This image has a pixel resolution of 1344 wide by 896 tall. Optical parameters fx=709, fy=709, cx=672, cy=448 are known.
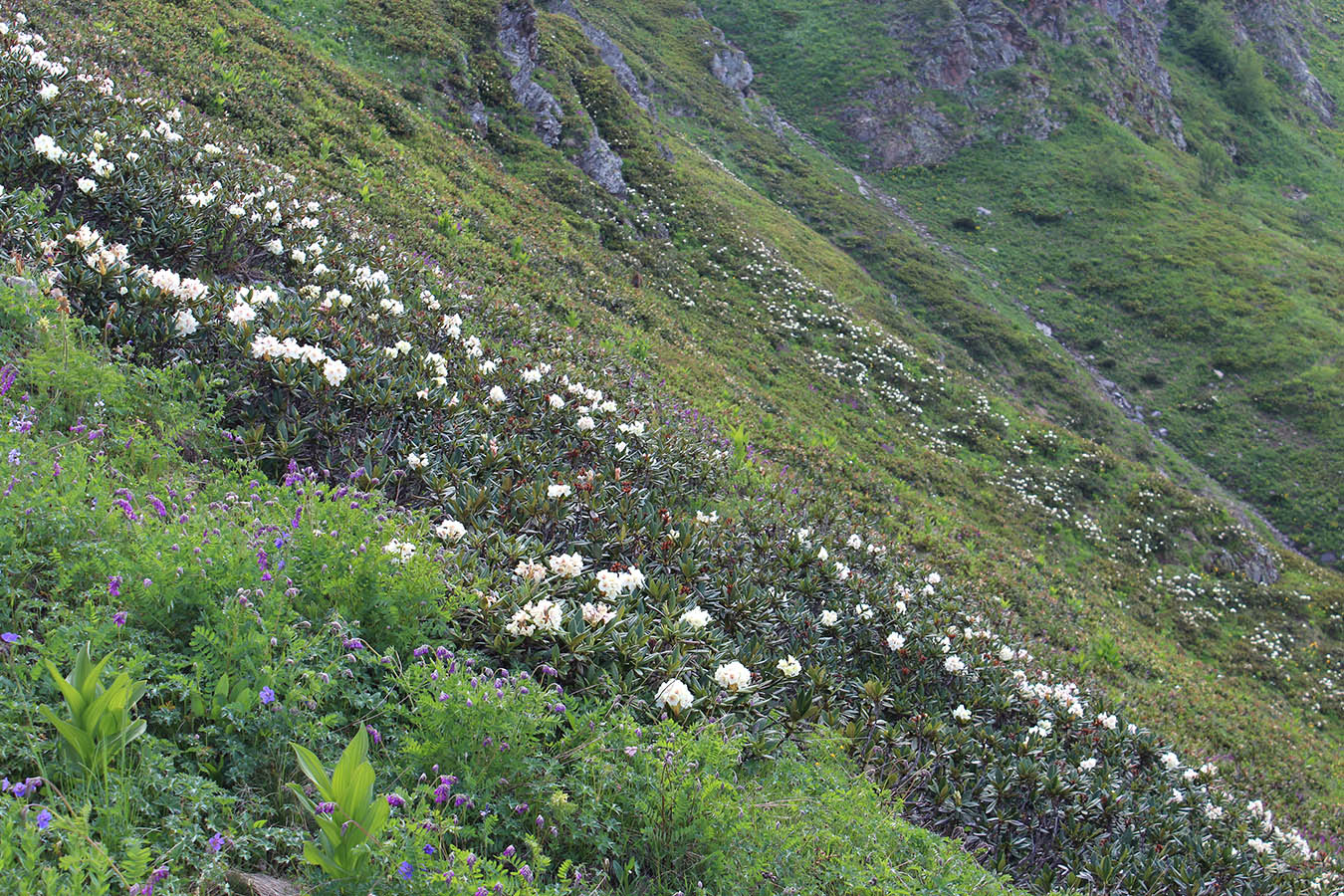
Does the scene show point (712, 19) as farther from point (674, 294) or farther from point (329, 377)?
point (329, 377)

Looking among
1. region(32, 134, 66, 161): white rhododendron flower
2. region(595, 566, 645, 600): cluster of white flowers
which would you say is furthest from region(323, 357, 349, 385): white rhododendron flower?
region(32, 134, 66, 161): white rhododendron flower

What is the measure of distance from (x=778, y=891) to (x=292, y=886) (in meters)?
1.96

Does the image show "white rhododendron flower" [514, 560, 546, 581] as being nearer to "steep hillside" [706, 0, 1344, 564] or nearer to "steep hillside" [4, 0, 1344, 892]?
"steep hillside" [4, 0, 1344, 892]

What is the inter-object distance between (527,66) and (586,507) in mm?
22152

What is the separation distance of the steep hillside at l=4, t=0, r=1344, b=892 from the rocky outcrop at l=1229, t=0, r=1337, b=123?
72.5 meters

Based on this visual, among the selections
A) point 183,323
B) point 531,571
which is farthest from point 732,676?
point 183,323

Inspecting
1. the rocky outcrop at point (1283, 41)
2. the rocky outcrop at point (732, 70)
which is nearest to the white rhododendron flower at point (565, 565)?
the rocky outcrop at point (732, 70)

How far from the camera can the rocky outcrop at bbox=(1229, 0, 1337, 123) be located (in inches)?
2719

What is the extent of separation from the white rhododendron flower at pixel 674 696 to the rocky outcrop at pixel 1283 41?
94.4 m

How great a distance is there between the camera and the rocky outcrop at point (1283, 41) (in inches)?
2719

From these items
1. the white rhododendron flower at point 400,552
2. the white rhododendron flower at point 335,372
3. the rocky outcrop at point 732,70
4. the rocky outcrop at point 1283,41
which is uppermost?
the rocky outcrop at point 1283,41

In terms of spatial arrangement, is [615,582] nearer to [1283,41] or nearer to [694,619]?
[694,619]

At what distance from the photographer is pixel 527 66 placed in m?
23.4

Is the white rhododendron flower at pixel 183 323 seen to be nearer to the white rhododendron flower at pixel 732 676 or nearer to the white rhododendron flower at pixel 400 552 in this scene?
the white rhododendron flower at pixel 400 552
